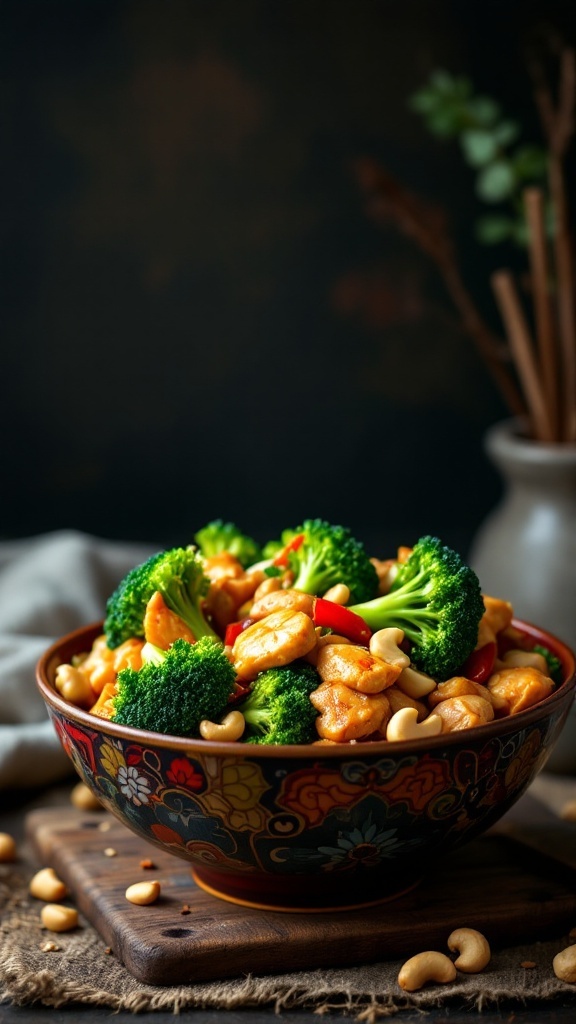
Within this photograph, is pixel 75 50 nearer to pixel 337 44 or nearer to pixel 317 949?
pixel 337 44

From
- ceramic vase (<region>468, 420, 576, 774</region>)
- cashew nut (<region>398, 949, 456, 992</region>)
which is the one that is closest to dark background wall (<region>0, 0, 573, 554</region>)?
ceramic vase (<region>468, 420, 576, 774</region>)

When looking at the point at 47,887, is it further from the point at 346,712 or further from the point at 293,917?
the point at 346,712

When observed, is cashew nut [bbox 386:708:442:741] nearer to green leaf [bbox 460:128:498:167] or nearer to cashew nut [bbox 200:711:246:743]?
cashew nut [bbox 200:711:246:743]

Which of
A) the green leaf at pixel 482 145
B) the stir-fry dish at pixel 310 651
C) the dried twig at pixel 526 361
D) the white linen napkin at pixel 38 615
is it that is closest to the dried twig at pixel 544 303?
the dried twig at pixel 526 361

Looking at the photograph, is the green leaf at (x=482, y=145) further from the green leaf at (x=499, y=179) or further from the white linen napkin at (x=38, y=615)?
the white linen napkin at (x=38, y=615)

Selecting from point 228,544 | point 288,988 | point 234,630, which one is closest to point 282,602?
point 234,630
